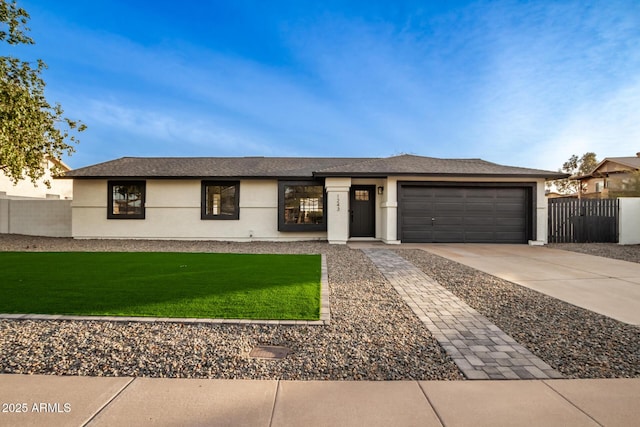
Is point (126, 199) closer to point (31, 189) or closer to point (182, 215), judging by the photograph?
point (182, 215)

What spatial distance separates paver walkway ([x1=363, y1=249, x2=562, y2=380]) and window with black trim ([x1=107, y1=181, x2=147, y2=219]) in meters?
12.2

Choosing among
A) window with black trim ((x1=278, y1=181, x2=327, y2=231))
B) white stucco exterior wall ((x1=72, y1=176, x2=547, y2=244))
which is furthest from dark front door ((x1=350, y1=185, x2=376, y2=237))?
window with black trim ((x1=278, y1=181, x2=327, y2=231))

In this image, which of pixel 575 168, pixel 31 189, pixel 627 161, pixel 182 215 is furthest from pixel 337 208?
pixel 575 168

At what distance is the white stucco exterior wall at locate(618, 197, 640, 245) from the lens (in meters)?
12.1

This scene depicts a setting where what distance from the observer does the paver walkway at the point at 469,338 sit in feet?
8.35

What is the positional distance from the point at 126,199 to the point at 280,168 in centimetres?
712

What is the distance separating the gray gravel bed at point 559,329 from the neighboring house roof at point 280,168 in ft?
22.4

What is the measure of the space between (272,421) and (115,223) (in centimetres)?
1433

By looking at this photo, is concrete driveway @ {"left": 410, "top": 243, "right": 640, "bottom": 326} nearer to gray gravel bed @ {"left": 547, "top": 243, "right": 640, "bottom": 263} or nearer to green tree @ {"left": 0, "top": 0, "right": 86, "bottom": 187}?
gray gravel bed @ {"left": 547, "top": 243, "right": 640, "bottom": 263}

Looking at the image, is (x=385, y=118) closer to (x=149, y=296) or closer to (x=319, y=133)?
(x=319, y=133)

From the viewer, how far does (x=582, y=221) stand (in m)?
12.4

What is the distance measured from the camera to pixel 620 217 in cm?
1218

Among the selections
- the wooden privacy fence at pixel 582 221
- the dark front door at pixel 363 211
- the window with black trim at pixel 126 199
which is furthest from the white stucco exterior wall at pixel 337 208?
the wooden privacy fence at pixel 582 221

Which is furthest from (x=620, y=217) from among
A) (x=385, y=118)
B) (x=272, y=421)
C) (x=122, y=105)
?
(x=122, y=105)
